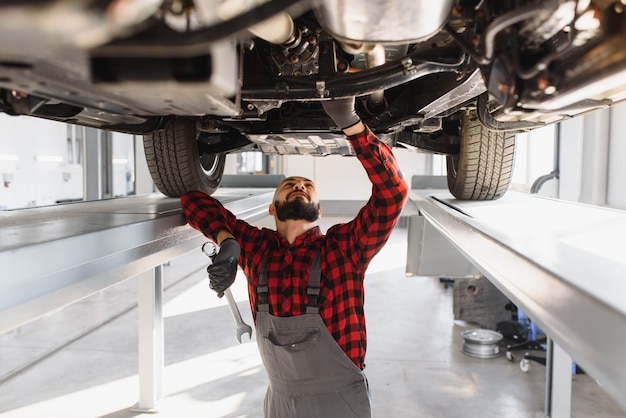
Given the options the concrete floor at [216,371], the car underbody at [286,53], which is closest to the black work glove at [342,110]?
the car underbody at [286,53]

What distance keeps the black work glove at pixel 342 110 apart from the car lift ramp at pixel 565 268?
1.48 ft

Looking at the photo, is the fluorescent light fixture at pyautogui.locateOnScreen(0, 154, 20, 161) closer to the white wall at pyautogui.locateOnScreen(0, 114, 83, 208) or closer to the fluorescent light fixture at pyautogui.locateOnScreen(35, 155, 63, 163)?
the white wall at pyautogui.locateOnScreen(0, 114, 83, 208)

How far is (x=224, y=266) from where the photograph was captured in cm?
150

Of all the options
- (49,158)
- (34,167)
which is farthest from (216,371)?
(49,158)

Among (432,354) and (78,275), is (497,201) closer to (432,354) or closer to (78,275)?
(78,275)

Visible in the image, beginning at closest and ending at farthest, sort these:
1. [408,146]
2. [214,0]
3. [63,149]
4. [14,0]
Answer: [14,0] → [214,0] → [408,146] → [63,149]

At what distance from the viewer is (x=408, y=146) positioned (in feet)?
8.86

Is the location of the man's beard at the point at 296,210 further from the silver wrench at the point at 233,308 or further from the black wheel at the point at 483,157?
the black wheel at the point at 483,157

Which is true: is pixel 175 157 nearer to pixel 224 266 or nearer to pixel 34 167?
pixel 224 266

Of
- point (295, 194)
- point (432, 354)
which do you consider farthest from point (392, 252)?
point (295, 194)

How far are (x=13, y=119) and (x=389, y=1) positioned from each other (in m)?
6.18

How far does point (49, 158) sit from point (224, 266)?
606cm

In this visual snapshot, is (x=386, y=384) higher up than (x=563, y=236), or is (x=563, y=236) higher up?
(x=563, y=236)

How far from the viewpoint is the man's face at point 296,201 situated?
182cm
